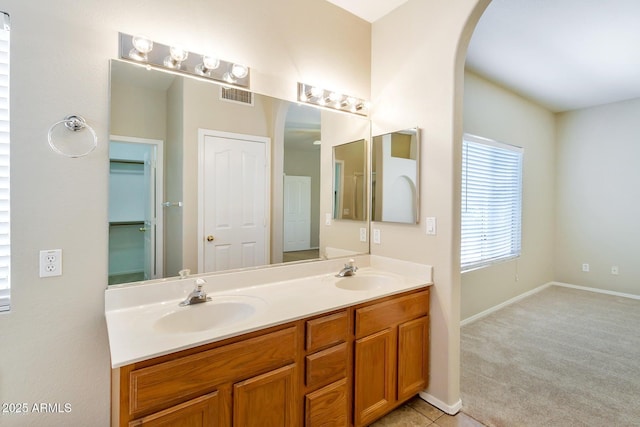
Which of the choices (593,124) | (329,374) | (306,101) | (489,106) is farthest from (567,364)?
(593,124)

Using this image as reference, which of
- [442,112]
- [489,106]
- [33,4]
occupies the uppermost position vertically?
[489,106]

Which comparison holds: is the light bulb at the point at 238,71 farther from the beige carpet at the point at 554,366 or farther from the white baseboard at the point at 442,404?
the beige carpet at the point at 554,366

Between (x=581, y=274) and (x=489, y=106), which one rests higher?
(x=489, y=106)

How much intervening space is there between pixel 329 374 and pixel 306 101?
176 centimetres

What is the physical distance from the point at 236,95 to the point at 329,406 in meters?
1.85

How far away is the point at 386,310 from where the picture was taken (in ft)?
5.92

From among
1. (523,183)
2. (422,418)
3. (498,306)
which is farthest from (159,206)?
(523,183)

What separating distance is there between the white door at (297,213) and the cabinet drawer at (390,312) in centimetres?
70

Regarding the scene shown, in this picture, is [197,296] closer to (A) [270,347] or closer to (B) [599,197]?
(A) [270,347]

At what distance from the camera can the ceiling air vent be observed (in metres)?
1.82

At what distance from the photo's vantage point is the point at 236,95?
1.86m

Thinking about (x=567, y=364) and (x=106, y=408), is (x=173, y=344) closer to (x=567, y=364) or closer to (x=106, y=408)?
(x=106, y=408)

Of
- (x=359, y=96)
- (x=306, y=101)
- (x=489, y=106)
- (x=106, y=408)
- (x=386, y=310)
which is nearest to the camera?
(x=106, y=408)

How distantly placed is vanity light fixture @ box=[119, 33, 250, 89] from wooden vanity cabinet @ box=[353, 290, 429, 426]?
5.13ft
